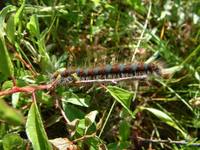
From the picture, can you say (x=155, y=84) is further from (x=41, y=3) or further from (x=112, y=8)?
(x=41, y=3)

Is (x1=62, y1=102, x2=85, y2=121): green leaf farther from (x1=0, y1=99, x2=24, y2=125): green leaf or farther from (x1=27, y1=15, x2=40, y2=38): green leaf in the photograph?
(x1=0, y1=99, x2=24, y2=125): green leaf

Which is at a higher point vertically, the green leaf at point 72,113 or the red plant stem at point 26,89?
the red plant stem at point 26,89

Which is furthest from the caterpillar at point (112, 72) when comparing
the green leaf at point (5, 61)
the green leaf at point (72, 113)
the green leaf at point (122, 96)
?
the green leaf at point (5, 61)

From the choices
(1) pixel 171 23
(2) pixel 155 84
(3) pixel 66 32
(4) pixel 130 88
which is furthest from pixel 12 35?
(1) pixel 171 23

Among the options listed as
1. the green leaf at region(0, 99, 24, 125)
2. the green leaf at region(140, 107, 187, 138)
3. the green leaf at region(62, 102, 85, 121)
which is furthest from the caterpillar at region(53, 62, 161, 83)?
the green leaf at region(0, 99, 24, 125)

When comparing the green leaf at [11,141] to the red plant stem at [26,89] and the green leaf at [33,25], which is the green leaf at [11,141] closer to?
the red plant stem at [26,89]

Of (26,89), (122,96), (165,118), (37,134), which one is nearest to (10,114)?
(37,134)

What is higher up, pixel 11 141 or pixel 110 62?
pixel 110 62

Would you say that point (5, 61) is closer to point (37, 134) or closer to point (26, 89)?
point (26, 89)
